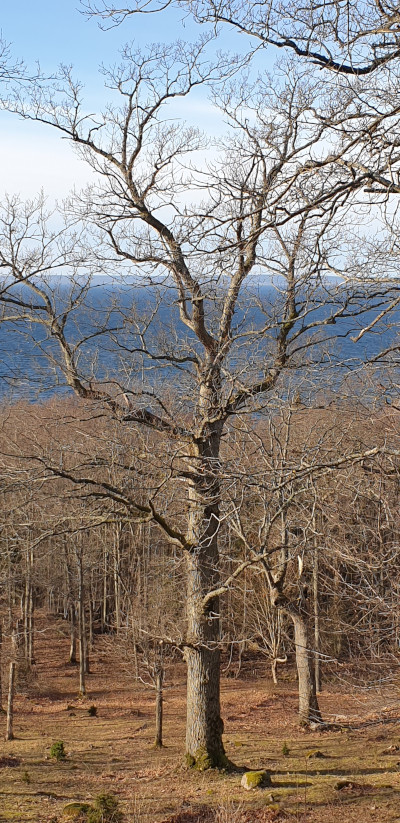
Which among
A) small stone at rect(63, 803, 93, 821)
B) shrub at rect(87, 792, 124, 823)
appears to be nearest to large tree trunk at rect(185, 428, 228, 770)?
small stone at rect(63, 803, 93, 821)

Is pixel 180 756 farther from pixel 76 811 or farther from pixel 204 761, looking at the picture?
pixel 76 811

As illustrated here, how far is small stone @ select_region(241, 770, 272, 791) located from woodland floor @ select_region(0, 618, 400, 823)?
0.42 feet

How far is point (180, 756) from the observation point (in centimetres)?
1466

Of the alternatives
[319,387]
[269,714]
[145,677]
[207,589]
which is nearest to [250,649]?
[145,677]

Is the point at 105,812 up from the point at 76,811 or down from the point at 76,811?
up

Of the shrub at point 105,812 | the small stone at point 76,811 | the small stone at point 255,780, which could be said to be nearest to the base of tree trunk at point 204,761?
the small stone at point 255,780

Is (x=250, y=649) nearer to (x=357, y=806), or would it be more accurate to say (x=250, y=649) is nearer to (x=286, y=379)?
(x=357, y=806)

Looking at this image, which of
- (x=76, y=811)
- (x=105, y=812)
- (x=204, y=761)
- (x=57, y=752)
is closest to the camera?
(x=105, y=812)

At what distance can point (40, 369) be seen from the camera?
32.3ft

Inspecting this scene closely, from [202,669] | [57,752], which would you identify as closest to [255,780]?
[202,669]

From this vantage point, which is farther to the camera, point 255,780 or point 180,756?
point 180,756

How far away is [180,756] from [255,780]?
4453mm

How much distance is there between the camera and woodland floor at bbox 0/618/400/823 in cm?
931

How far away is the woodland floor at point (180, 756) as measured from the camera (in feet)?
30.6
